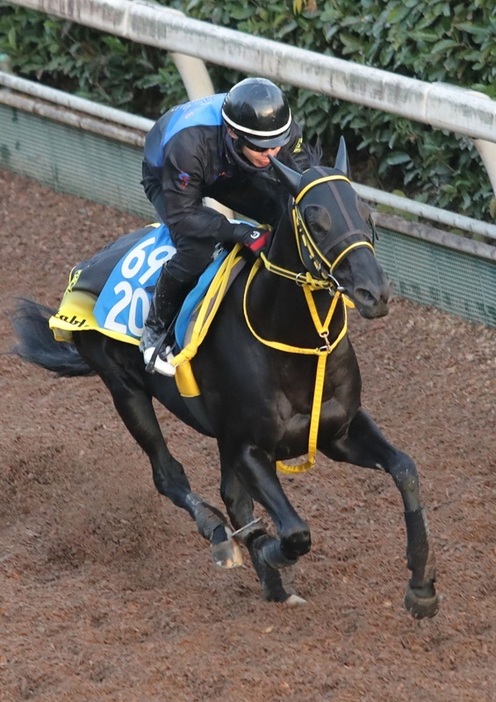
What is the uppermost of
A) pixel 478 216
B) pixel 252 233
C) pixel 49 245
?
pixel 252 233

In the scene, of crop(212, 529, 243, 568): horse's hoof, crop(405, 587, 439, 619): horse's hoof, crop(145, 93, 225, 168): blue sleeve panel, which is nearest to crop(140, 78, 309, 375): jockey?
crop(145, 93, 225, 168): blue sleeve panel

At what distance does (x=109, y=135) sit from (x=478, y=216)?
2793 millimetres

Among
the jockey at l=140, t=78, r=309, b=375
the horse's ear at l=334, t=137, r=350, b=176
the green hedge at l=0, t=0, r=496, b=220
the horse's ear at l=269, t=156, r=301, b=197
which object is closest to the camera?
the horse's ear at l=269, t=156, r=301, b=197

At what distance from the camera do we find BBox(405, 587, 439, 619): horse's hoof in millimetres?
5000

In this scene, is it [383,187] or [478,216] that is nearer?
[478,216]

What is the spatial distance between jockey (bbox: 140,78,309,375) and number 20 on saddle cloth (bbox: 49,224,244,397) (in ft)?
0.28

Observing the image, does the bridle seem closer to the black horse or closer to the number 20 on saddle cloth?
the black horse

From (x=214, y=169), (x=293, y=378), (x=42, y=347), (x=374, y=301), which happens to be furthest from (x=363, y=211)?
(x=42, y=347)

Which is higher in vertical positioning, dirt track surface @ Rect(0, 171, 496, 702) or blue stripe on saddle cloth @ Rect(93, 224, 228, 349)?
blue stripe on saddle cloth @ Rect(93, 224, 228, 349)

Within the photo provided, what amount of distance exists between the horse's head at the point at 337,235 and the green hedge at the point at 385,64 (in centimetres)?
279

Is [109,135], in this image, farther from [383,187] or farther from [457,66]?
Answer: [457,66]

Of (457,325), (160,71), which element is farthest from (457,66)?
(160,71)

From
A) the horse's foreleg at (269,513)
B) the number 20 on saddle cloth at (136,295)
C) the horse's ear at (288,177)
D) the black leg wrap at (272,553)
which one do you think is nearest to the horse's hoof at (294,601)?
the horse's foreleg at (269,513)

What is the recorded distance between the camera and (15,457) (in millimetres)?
6777
